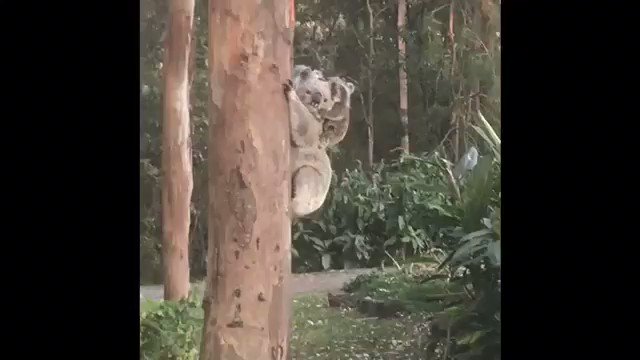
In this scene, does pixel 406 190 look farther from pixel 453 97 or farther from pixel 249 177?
pixel 249 177

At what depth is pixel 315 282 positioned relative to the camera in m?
1.87

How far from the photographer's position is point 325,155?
1.76 metres

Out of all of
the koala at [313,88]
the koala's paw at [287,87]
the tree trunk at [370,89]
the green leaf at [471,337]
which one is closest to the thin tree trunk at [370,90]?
the tree trunk at [370,89]

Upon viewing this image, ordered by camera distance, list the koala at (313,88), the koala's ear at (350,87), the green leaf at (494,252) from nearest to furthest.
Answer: the koala at (313,88), the koala's ear at (350,87), the green leaf at (494,252)

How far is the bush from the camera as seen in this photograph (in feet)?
5.82

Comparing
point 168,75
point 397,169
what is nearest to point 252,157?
point 168,75

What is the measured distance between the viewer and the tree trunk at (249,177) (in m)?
1.55

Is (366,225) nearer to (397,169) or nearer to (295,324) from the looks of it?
(397,169)

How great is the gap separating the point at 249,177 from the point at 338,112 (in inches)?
15.4

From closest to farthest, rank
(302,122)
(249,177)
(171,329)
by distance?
(249,177) → (302,122) → (171,329)

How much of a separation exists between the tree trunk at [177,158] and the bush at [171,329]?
0.03 metres

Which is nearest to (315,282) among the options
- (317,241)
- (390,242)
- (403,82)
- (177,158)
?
(317,241)

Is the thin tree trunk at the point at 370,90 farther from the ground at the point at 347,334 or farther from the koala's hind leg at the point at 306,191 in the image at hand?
the ground at the point at 347,334

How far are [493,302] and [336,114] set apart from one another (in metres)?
0.67
